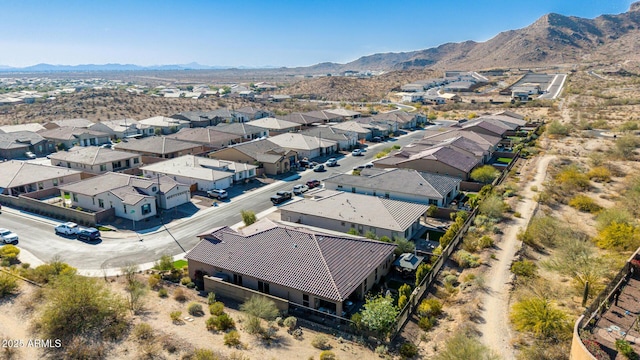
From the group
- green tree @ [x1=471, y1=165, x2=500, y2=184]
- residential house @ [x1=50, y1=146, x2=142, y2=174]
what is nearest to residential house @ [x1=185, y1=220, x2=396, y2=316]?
green tree @ [x1=471, y1=165, x2=500, y2=184]

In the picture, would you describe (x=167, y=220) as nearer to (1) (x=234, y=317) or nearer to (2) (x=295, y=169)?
(1) (x=234, y=317)

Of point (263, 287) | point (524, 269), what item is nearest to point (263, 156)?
point (263, 287)

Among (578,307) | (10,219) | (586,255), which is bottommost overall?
(10,219)

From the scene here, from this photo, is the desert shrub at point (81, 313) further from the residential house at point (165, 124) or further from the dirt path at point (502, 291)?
the residential house at point (165, 124)

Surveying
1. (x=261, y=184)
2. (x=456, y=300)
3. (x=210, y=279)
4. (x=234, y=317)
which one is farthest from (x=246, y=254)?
(x=261, y=184)

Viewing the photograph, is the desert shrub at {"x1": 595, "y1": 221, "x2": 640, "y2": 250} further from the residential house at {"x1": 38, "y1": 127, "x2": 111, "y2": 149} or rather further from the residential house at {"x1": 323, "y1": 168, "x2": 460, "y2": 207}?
the residential house at {"x1": 38, "y1": 127, "x2": 111, "y2": 149}

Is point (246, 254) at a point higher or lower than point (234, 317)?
higher

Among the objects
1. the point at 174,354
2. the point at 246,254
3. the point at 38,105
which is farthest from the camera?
the point at 38,105
